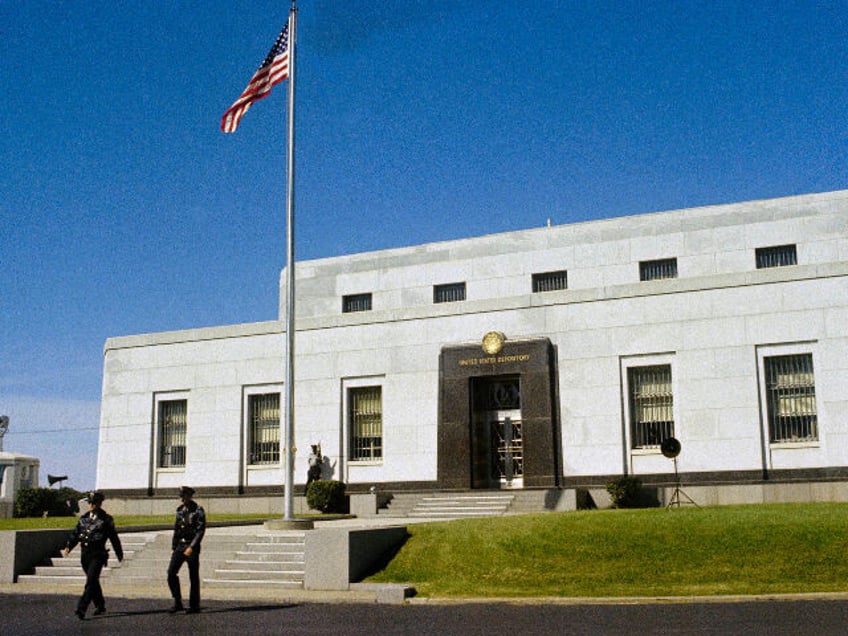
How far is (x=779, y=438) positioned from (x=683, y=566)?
1379cm

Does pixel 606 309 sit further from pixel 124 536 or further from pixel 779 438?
pixel 124 536

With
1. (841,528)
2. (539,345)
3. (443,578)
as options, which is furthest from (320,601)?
(539,345)

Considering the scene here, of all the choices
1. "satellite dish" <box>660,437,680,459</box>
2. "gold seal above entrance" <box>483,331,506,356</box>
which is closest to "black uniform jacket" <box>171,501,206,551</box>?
"satellite dish" <box>660,437,680,459</box>

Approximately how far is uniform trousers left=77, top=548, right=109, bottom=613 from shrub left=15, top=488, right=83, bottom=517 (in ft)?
78.3

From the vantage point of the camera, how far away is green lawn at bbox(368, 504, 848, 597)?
Result: 704 inches

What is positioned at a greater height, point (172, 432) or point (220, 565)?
point (172, 432)

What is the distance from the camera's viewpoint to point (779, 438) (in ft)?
101

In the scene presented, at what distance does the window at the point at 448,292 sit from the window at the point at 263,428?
1074cm

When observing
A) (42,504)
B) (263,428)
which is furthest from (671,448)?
(42,504)

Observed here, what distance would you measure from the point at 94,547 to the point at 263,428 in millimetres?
21747

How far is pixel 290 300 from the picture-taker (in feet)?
82.7

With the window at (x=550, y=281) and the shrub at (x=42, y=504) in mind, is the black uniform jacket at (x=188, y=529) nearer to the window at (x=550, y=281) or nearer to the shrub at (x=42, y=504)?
the shrub at (x=42, y=504)

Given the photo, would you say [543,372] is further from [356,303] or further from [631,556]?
[356,303]

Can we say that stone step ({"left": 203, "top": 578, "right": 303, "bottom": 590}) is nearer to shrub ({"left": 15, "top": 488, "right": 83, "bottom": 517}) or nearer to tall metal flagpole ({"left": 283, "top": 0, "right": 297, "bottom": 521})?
tall metal flagpole ({"left": 283, "top": 0, "right": 297, "bottom": 521})
